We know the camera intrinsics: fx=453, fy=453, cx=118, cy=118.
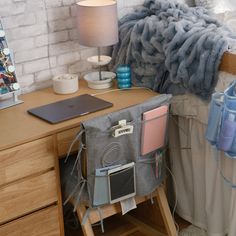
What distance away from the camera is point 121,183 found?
1859 mm

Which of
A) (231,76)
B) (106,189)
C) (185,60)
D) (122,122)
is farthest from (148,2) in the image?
(106,189)

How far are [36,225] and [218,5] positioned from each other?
5.08 ft

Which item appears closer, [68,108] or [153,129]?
[153,129]

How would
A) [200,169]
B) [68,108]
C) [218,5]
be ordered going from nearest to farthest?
[68,108], [200,169], [218,5]

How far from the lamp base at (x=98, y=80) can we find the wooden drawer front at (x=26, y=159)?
1.74ft

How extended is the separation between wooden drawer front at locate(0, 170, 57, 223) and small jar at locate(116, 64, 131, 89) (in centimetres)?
61

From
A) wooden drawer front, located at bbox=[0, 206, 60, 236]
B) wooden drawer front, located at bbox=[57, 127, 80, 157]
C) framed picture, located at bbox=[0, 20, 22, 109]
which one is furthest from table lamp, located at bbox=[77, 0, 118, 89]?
wooden drawer front, located at bbox=[0, 206, 60, 236]

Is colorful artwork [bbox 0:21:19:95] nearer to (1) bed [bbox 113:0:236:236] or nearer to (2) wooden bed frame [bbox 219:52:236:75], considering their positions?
(1) bed [bbox 113:0:236:236]

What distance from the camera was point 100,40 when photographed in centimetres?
212

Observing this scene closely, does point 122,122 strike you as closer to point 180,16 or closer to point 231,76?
point 231,76

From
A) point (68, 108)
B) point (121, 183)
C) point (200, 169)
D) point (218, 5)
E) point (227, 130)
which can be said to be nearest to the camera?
point (227, 130)

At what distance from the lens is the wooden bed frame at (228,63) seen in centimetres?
186

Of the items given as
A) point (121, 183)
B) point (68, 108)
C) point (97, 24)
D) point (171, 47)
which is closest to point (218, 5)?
point (171, 47)

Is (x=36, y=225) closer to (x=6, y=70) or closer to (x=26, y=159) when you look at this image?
(x=26, y=159)
